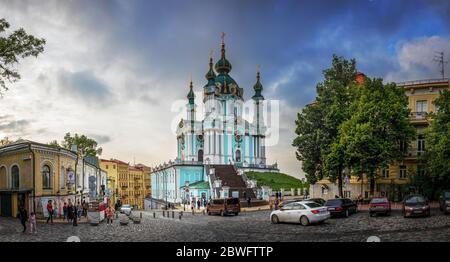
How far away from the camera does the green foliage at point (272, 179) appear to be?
688 inches

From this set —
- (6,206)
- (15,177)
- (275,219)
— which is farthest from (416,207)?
(6,206)

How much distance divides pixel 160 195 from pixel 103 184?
3.04 metres

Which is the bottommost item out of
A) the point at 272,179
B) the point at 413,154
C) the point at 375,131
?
the point at 272,179

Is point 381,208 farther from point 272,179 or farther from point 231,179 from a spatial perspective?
point 231,179

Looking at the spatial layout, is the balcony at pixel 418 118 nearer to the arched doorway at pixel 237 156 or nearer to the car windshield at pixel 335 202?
the car windshield at pixel 335 202

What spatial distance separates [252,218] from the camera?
15250 millimetres

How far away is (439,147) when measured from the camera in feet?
65.9

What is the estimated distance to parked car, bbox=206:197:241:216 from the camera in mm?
15683

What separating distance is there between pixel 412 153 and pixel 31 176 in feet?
66.2

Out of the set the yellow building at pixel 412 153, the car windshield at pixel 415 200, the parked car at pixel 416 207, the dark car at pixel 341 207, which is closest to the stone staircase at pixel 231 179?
the dark car at pixel 341 207

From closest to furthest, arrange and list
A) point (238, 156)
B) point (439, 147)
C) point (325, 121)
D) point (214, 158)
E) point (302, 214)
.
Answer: point (302, 214) < point (214, 158) < point (238, 156) < point (439, 147) < point (325, 121)

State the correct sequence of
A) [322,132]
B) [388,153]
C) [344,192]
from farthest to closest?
[344,192], [322,132], [388,153]
